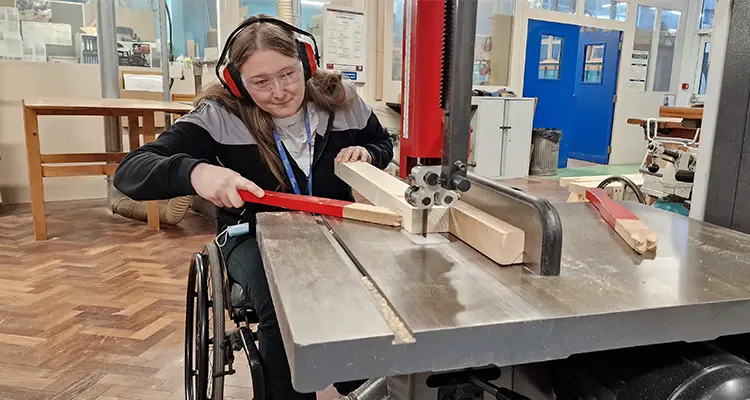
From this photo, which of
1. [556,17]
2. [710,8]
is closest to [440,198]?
[556,17]

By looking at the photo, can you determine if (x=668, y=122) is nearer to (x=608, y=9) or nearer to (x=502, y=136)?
(x=502, y=136)

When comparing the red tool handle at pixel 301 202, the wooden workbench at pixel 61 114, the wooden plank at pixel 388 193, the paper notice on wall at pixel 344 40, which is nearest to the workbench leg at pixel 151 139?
the wooden workbench at pixel 61 114

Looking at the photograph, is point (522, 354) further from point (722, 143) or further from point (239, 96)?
point (239, 96)

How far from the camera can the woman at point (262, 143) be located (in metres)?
1.23

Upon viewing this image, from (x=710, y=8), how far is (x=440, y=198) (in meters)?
8.69

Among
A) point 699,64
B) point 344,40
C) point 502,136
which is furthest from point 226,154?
point 699,64

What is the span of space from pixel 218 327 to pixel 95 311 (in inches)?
61.3

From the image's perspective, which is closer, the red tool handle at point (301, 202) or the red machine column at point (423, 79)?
the red machine column at point (423, 79)

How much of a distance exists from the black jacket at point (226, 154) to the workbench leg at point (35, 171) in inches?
97.3

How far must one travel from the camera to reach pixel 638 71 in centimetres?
785

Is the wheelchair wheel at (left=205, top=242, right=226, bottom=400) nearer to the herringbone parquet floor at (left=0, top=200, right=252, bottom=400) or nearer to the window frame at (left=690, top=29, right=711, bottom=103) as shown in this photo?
the herringbone parquet floor at (left=0, top=200, right=252, bottom=400)

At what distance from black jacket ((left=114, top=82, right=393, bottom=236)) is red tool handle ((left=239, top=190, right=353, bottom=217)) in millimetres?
166

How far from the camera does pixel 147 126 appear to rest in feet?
12.2

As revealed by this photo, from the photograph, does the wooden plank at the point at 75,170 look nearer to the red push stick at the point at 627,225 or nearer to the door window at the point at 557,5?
the red push stick at the point at 627,225
